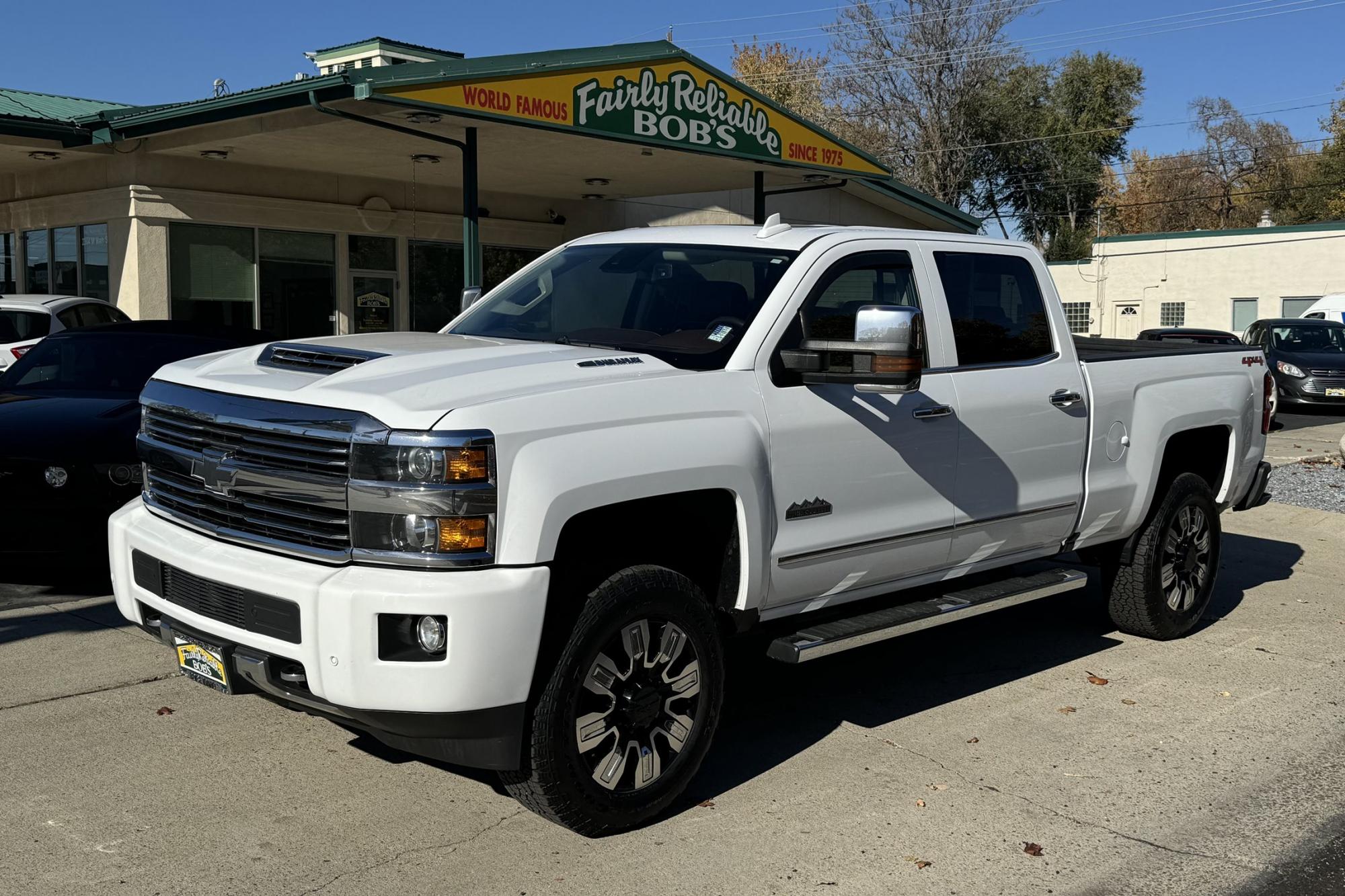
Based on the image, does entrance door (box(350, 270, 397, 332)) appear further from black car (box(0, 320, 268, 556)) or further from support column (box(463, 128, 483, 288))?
black car (box(0, 320, 268, 556))

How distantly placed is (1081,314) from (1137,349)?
4643 cm

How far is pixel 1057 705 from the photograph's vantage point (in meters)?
6.05

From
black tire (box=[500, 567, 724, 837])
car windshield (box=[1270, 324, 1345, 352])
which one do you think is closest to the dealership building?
car windshield (box=[1270, 324, 1345, 352])

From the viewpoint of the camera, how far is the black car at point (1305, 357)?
23.4m

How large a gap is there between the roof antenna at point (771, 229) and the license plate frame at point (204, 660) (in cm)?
279

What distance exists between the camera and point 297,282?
2012 centimetres

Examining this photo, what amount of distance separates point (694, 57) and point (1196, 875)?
13.3 m

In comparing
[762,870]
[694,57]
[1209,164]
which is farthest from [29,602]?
[1209,164]

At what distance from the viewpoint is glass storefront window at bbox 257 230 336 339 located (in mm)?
19719

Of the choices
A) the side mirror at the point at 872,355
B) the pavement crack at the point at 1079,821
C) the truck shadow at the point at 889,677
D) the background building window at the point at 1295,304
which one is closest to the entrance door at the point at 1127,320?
the background building window at the point at 1295,304

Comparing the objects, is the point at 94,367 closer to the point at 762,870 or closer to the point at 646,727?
the point at 646,727

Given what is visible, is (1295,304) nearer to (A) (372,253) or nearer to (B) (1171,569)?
(A) (372,253)

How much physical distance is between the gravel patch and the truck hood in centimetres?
862

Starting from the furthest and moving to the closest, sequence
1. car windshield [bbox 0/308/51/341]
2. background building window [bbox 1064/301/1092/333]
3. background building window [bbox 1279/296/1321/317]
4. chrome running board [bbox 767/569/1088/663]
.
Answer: background building window [bbox 1064/301/1092/333]
background building window [bbox 1279/296/1321/317]
car windshield [bbox 0/308/51/341]
chrome running board [bbox 767/569/1088/663]
